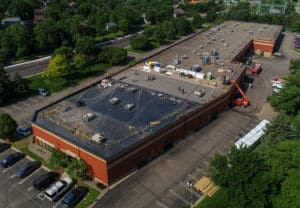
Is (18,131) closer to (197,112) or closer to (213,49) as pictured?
(197,112)

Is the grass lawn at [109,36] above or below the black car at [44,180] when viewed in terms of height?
above

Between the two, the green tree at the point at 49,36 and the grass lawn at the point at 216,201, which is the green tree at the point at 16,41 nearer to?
the green tree at the point at 49,36

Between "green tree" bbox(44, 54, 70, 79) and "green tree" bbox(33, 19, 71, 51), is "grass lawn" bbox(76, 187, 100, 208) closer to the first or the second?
"green tree" bbox(44, 54, 70, 79)

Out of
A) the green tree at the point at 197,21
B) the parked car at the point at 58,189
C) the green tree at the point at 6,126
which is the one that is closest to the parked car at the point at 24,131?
the green tree at the point at 6,126

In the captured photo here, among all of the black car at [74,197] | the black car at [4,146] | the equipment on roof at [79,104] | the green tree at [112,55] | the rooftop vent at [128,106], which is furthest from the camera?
the green tree at [112,55]

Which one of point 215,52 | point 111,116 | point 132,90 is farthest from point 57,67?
point 215,52

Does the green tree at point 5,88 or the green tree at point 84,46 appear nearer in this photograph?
the green tree at point 5,88

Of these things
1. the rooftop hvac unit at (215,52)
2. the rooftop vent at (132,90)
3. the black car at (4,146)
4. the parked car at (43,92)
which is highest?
the rooftop hvac unit at (215,52)

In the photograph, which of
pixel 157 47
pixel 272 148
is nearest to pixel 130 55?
pixel 157 47
